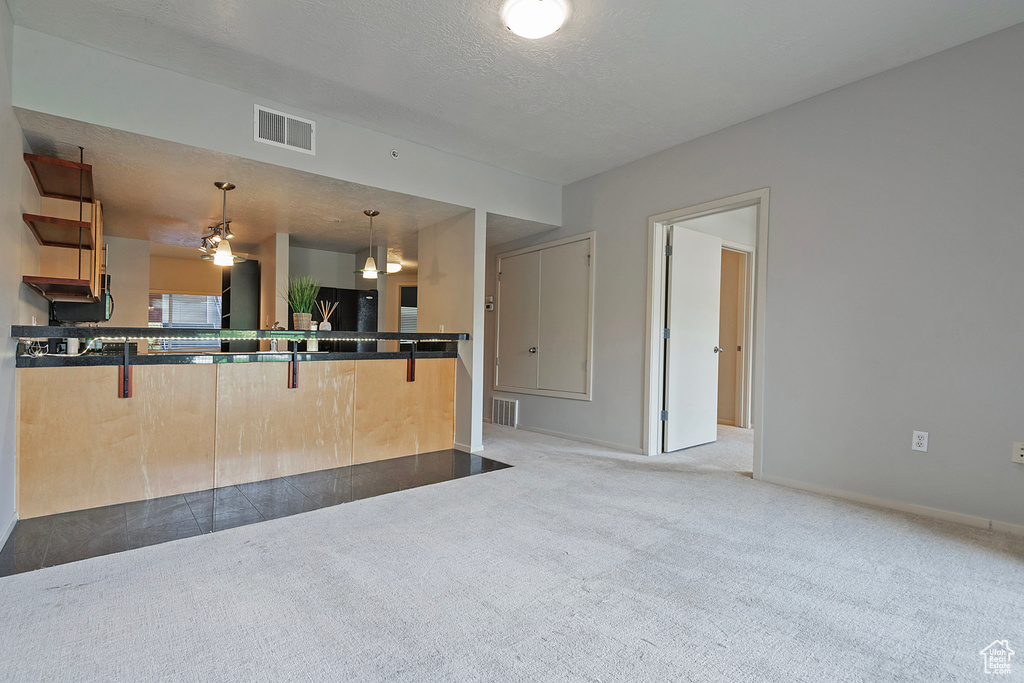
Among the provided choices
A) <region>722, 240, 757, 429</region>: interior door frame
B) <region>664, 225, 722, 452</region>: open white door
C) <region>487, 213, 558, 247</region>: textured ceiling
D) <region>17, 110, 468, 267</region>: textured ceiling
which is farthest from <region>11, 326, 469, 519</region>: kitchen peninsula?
<region>722, 240, 757, 429</region>: interior door frame

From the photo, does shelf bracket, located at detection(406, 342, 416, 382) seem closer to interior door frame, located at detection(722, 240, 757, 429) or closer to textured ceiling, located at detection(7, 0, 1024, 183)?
textured ceiling, located at detection(7, 0, 1024, 183)

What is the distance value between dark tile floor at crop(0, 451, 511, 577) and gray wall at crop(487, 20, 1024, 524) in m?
2.38

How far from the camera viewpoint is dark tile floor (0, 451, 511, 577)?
230 centimetres

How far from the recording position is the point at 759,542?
2.50 m

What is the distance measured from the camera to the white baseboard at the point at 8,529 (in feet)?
7.63

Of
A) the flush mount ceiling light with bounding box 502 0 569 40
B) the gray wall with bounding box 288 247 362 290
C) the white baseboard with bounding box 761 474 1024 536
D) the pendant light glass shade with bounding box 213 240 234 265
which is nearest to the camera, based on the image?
the flush mount ceiling light with bounding box 502 0 569 40

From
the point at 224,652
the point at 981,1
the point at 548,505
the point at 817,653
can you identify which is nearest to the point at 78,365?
the point at 224,652

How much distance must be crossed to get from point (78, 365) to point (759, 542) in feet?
12.4

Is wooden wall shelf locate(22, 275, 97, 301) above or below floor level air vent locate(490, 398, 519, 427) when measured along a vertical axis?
above

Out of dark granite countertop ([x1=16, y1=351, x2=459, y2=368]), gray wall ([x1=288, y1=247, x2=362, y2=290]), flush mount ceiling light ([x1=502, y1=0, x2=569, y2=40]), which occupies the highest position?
flush mount ceiling light ([x1=502, y1=0, x2=569, y2=40])

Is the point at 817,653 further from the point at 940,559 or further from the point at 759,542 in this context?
the point at 940,559

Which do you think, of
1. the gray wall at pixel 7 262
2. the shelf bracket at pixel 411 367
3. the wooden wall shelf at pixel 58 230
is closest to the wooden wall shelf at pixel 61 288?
the gray wall at pixel 7 262

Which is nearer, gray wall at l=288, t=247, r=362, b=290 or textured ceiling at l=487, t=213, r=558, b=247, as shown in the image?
textured ceiling at l=487, t=213, r=558, b=247

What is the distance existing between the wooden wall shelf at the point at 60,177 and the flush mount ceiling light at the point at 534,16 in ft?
8.83
